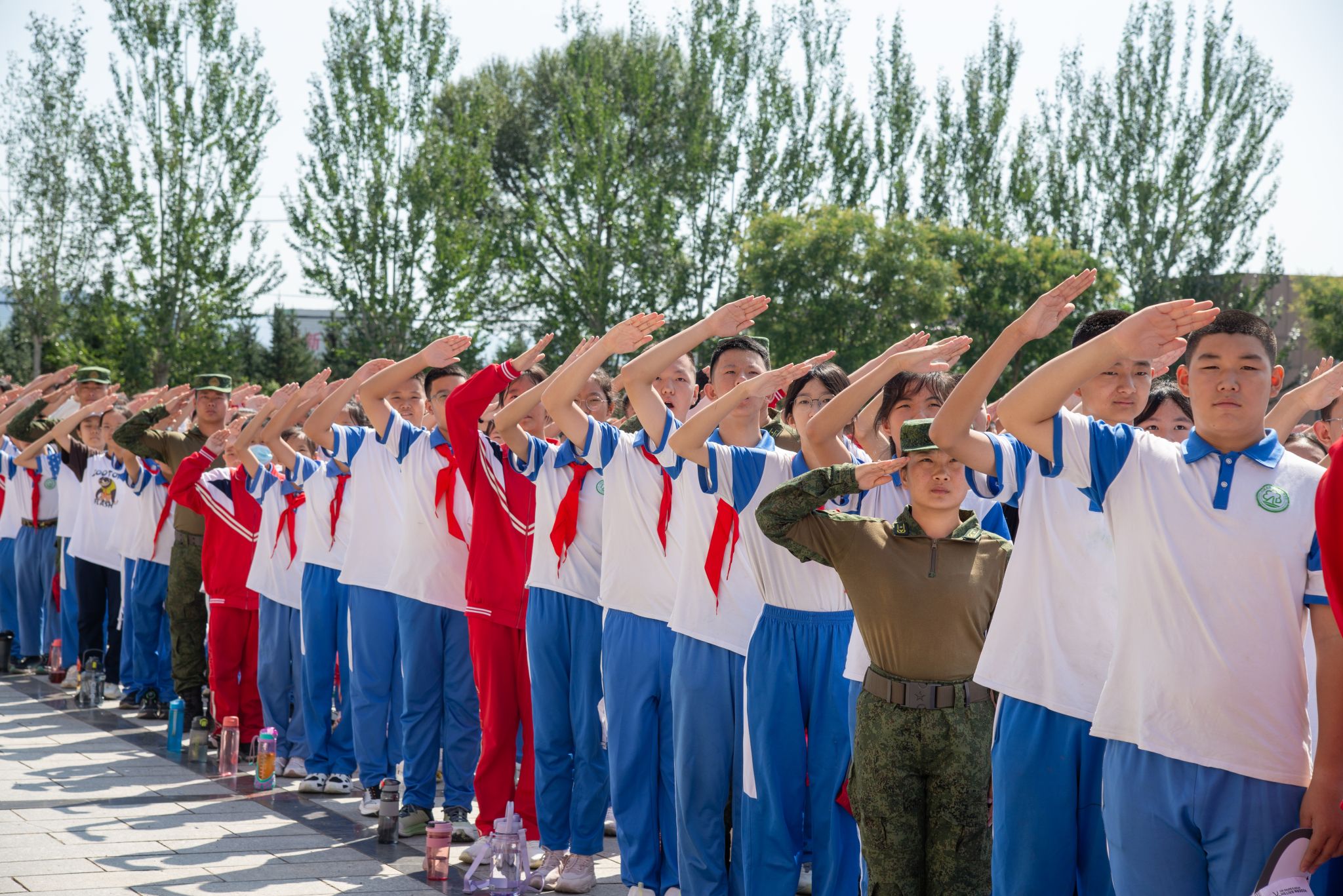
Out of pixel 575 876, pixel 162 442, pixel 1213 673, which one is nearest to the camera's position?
pixel 1213 673

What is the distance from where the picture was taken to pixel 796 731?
4.42 meters

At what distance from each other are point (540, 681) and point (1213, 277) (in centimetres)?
2675

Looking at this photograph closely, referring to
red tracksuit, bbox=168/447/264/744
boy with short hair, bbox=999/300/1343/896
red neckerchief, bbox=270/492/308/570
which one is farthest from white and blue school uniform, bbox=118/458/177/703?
boy with short hair, bbox=999/300/1343/896

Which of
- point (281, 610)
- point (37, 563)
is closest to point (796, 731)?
point (281, 610)

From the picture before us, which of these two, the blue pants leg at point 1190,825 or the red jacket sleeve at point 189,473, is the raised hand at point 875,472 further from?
the red jacket sleeve at point 189,473

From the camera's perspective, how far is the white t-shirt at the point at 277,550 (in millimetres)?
7836

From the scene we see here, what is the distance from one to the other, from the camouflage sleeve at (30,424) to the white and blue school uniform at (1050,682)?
9600 mm

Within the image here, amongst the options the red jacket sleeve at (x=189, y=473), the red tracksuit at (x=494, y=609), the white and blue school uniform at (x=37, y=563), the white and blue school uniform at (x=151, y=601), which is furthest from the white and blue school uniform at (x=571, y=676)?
the white and blue school uniform at (x=37, y=563)

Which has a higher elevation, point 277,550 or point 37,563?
point 277,550

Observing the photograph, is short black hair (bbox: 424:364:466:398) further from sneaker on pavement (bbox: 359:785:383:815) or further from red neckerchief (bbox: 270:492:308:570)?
sneaker on pavement (bbox: 359:785:383:815)

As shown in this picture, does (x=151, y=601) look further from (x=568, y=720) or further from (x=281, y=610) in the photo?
(x=568, y=720)

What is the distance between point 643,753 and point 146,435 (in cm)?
546

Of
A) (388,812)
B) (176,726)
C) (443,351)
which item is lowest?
(388,812)

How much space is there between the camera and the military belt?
12.3 ft
